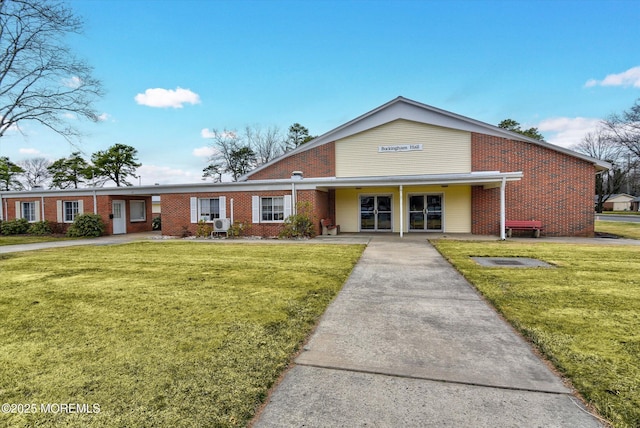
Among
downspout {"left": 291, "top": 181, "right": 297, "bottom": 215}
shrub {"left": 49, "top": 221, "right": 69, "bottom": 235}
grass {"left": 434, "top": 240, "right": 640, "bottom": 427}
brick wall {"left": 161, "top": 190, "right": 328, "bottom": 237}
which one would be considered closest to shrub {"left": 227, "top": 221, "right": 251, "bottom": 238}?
brick wall {"left": 161, "top": 190, "right": 328, "bottom": 237}

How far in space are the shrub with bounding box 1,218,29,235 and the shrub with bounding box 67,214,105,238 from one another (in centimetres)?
497

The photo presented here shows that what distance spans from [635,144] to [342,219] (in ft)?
139

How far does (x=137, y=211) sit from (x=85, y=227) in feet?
12.2

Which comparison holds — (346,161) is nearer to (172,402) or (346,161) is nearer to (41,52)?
(41,52)

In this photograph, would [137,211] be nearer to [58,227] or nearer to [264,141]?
[58,227]

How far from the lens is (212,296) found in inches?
207

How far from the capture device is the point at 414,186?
16.5 m

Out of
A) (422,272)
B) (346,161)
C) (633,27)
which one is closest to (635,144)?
(633,27)

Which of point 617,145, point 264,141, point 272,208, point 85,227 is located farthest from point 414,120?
point 617,145

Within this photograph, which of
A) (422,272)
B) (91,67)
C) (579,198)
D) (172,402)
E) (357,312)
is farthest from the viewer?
(579,198)

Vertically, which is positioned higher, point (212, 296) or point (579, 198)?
point (579, 198)

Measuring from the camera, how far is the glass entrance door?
57.2ft

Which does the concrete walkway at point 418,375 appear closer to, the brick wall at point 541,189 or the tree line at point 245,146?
the brick wall at point 541,189

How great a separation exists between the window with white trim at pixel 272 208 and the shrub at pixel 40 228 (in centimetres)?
1436
